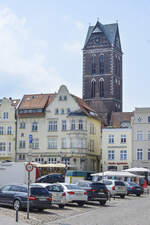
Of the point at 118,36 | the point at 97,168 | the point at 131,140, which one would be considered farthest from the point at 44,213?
the point at 118,36

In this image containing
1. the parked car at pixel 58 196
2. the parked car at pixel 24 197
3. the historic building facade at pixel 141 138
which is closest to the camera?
the parked car at pixel 24 197

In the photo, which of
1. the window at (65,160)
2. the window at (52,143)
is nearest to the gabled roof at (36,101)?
the window at (52,143)

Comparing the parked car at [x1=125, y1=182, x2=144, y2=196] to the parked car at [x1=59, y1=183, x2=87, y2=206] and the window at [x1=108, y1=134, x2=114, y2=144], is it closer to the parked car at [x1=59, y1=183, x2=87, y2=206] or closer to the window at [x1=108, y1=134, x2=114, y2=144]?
the parked car at [x1=59, y1=183, x2=87, y2=206]

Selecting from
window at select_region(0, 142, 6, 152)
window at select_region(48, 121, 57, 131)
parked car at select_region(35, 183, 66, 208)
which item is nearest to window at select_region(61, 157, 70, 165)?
window at select_region(48, 121, 57, 131)

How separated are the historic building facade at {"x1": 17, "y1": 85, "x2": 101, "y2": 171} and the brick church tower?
20.9 m

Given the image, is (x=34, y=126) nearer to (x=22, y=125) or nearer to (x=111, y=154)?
(x=22, y=125)

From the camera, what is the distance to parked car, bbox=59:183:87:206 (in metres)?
32.0

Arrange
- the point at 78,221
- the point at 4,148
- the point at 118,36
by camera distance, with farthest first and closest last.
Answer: the point at 118,36
the point at 4,148
the point at 78,221

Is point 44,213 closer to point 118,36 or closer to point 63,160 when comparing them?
point 63,160

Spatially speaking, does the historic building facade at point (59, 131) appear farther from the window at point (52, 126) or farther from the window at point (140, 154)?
the window at point (140, 154)

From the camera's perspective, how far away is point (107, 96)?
10238 centimetres

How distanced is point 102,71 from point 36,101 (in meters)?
27.5

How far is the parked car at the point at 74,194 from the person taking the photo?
32031 millimetres

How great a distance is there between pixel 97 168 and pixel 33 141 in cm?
1178
